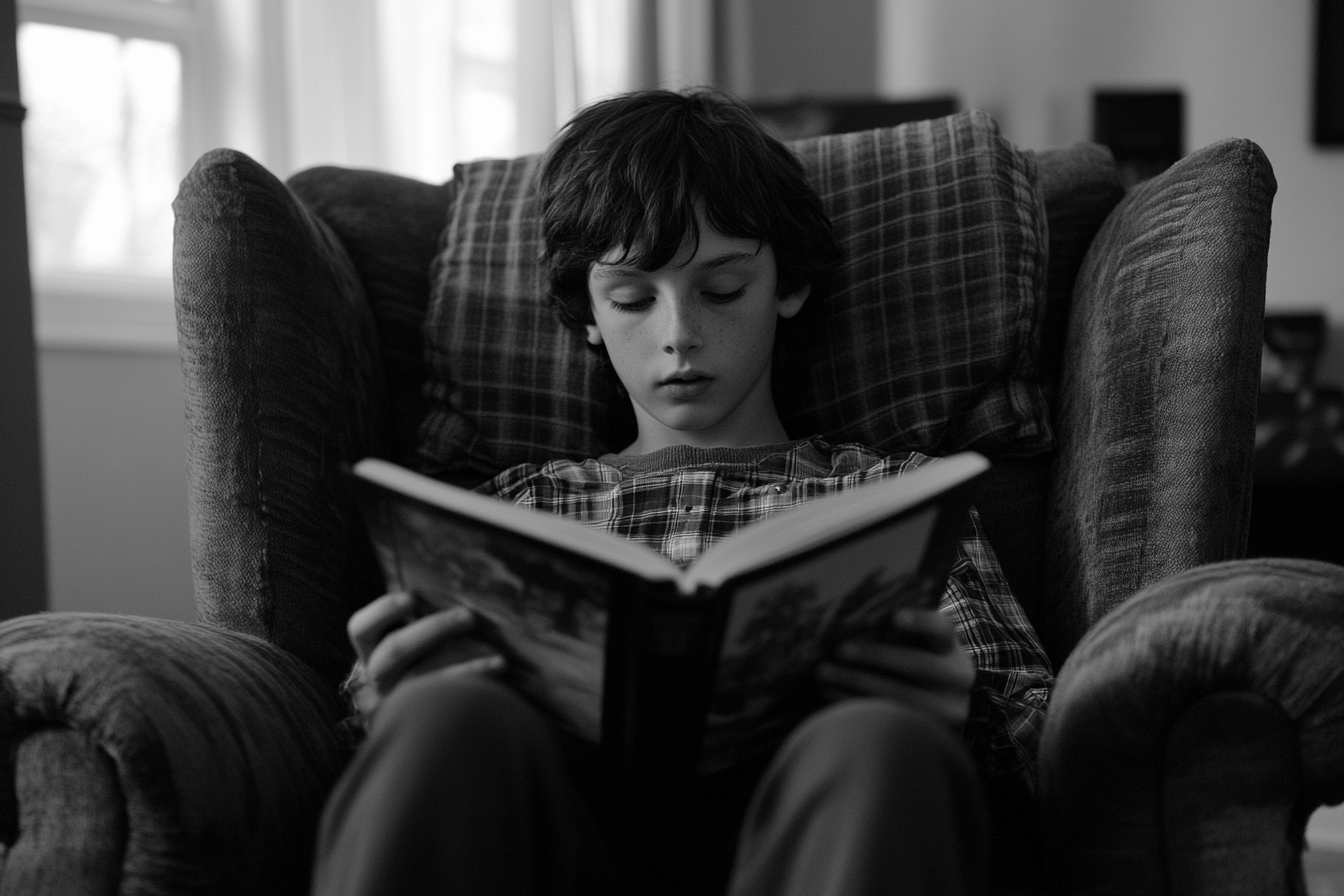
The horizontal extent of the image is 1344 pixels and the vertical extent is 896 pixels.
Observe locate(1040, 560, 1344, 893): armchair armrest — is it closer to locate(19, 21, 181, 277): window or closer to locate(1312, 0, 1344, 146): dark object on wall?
locate(19, 21, 181, 277): window

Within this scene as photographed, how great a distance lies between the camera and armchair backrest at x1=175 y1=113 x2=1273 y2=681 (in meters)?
1.16

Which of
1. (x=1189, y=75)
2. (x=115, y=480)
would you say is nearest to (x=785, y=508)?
(x=115, y=480)

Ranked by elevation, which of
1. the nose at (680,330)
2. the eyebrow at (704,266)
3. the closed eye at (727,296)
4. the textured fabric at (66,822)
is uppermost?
the eyebrow at (704,266)

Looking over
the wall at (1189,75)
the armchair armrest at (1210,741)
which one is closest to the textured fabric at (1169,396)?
the armchair armrest at (1210,741)

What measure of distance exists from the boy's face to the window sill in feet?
3.69

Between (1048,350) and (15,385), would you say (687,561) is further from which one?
(15,385)

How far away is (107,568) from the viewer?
2.12 meters

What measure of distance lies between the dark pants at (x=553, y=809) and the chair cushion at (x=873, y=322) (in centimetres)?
67

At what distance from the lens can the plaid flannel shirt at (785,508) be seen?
979 mm

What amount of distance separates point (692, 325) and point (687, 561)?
0.22 meters

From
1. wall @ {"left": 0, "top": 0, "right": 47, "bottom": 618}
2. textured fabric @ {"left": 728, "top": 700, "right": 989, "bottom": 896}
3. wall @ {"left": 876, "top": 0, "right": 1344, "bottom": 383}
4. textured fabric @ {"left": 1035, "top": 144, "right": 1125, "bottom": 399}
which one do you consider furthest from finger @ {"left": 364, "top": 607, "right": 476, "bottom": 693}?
wall @ {"left": 876, "top": 0, "right": 1344, "bottom": 383}

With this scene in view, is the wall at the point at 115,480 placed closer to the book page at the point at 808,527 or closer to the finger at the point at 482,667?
the finger at the point at 482,667

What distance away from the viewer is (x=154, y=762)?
32.7 inches

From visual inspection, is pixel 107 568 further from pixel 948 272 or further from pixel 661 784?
pixel 661 784
